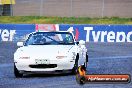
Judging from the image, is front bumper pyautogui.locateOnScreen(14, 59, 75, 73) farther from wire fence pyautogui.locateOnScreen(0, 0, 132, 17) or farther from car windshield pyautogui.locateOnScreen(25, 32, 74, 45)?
wire fence pyautogui.locateOnScreen(0, 0, 132, 17)

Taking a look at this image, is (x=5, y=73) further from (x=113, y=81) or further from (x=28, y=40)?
(x=113, y=81)

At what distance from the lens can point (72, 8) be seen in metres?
43.7

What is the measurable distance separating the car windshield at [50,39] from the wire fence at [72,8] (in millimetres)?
28683

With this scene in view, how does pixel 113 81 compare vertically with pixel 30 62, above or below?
above

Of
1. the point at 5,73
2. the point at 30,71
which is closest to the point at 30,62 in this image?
the point at 30,71

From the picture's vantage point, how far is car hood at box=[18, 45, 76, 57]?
12.2m

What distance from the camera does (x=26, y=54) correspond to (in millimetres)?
12320

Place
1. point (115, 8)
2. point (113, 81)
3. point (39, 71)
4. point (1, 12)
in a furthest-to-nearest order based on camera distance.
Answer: point (1, 12) < point (115, 8) < point (39, 71) < point (113, 81)

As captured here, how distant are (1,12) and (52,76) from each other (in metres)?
34.3

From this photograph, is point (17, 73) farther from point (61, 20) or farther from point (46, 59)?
point (61, 20)

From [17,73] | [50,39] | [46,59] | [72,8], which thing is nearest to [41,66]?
[46,59]

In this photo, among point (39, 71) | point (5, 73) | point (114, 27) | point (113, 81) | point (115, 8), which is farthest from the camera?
point (115, 8)

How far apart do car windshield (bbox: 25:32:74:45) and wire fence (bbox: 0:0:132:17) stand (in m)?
28.7

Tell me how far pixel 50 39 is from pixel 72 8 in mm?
29933
